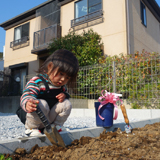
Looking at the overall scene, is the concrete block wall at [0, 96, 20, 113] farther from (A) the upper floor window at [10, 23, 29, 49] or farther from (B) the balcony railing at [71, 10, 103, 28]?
(A) the upper floor window at [10, 23, 29, 49]

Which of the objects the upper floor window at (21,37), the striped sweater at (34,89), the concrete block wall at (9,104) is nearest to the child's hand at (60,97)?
the striped sweater at (34,89)

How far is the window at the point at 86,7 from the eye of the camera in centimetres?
746

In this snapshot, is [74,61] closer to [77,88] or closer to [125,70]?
[125,70]

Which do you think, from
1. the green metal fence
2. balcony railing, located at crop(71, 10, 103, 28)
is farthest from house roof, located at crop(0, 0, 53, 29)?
the green metal fence

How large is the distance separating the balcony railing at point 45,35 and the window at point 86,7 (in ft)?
4.05

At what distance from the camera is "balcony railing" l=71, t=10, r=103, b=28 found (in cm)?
724

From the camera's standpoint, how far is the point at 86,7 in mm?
Result: 7773

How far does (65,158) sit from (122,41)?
6.04m

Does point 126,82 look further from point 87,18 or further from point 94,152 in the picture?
point 87,18

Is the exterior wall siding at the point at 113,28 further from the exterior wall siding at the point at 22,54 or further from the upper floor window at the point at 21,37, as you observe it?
the upper floor window at the point at 21,37

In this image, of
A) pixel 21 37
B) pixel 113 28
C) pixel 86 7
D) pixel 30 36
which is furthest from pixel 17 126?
pixel 21 37

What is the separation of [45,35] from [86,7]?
8.19 ft

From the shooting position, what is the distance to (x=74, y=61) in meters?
1.64

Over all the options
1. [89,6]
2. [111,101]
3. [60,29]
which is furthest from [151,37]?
[111,101]
